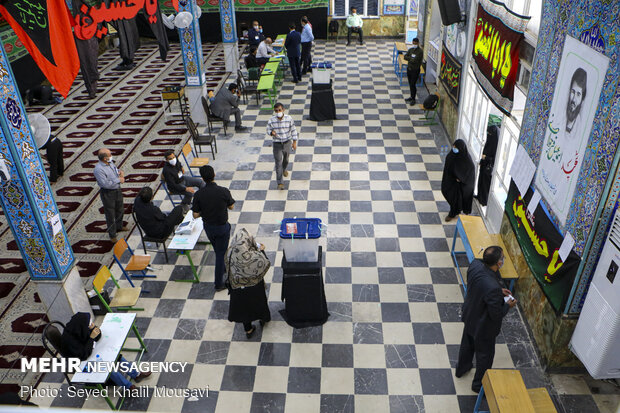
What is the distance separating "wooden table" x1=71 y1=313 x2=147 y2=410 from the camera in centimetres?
437

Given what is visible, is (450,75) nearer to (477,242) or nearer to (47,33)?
(477,242)

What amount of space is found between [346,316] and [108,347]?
274 cm

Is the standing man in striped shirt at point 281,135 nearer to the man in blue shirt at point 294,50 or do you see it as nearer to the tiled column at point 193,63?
the tiled column at point 193,63

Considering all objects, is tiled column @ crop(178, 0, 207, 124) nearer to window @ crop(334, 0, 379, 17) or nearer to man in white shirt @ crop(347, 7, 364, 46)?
man in white shirt @ crop(347, 7, 364, 46)

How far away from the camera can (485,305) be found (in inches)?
165

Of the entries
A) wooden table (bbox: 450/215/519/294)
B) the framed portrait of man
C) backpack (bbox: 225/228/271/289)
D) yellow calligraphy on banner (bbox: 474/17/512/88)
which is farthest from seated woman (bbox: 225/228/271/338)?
yellow calligraphy on banner (bbox: 474/17/512/88)

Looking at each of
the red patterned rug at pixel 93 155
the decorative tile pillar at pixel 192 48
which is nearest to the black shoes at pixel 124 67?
the red patterned rug at pixel 93 155

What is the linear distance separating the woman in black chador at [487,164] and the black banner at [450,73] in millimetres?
A: 2622

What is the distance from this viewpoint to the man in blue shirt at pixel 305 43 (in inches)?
550

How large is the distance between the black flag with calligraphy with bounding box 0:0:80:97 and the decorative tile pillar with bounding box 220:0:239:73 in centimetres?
1134

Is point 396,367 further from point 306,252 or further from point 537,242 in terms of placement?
point 537,242

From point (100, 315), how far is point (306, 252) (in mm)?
2895

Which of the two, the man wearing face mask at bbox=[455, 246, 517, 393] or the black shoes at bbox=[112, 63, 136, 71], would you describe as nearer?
the man wearing face mask at bbox=[455, 246, 517, 393]

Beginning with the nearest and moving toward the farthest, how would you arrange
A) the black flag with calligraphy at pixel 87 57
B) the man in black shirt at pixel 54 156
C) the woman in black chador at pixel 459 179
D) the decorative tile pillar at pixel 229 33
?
the black flag with calligraphy at pixel 87 57, the woman in black chador at pixel 459 179, the man in black shirt at pixel 54 156, the decorative tile pillar at pixel 229 33
